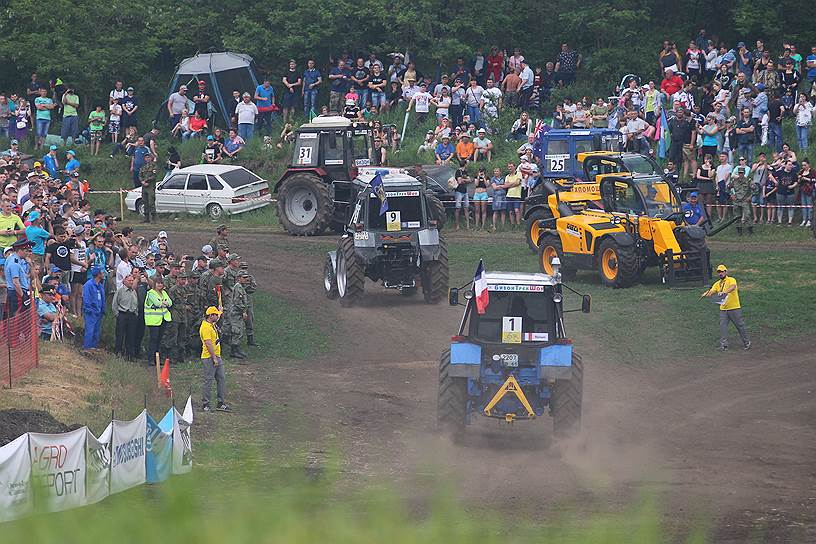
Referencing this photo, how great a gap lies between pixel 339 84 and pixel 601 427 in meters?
23.9

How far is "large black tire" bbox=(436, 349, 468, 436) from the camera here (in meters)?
15.7

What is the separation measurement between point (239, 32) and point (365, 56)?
4.66m

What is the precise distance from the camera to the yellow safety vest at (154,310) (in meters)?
20.7

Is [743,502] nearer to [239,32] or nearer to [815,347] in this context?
[815,347]

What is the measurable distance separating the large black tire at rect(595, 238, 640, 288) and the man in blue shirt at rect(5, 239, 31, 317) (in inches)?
459

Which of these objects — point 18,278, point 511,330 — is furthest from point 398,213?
point 511,330

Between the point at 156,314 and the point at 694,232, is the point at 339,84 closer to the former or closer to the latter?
the point at 694,232

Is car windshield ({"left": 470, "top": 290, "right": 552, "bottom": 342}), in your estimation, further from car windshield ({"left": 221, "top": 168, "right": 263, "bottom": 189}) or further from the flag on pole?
car windshield ({"left": 221, "top": 168, "right": 263, "bottom": 189})

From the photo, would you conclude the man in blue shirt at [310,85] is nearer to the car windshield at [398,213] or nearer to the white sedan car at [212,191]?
the white sedan car at [212,191]

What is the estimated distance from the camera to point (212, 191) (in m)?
36.1

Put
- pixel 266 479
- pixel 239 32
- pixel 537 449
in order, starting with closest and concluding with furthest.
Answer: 1. pixel 266 479
2. pixel 537 449
3. pixel 239 32

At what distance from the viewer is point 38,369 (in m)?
18.3

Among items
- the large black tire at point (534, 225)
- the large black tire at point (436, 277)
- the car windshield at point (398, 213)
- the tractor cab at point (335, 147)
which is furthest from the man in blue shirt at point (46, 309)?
the large black tire at point (534, 225)

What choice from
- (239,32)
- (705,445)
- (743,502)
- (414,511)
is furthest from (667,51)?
(414,511)
